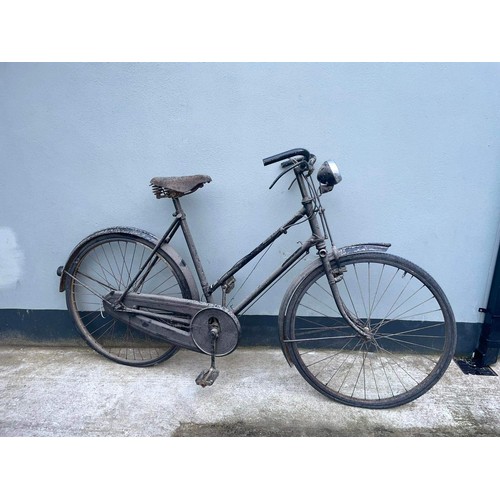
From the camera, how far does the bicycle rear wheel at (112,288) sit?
299 cm

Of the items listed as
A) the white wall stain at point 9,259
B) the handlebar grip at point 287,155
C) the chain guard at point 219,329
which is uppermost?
the handlebar grip at point 287,155

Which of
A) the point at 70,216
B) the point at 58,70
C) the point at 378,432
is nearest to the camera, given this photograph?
the point at 378,432

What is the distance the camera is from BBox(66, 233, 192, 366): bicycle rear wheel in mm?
2994

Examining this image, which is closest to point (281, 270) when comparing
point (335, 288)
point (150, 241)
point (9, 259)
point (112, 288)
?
point (335, 288)

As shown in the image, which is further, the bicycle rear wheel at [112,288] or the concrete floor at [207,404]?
the bicycle rear wheel at [112,288]

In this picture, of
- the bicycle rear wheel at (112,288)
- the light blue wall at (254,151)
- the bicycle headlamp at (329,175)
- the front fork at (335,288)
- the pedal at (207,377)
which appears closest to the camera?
the bicycle headlamp at (329,175)

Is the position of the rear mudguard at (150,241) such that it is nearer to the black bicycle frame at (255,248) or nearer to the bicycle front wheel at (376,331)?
the black bicycle frame at (255,248)

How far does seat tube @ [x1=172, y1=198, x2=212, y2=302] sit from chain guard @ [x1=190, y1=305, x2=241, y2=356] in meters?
0.18

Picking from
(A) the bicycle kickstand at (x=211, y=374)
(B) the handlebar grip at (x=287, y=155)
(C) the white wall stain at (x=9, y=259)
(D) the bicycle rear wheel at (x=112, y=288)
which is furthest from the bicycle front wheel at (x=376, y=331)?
(C) the white wall stain at (x=9, y=259)

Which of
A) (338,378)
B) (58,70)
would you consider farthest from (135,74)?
(338,378)

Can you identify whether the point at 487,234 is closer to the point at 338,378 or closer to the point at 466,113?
the point at 466,113

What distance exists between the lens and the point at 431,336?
3.11 meters

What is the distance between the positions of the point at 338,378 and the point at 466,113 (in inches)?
80.6

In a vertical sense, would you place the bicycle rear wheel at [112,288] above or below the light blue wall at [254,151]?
below
